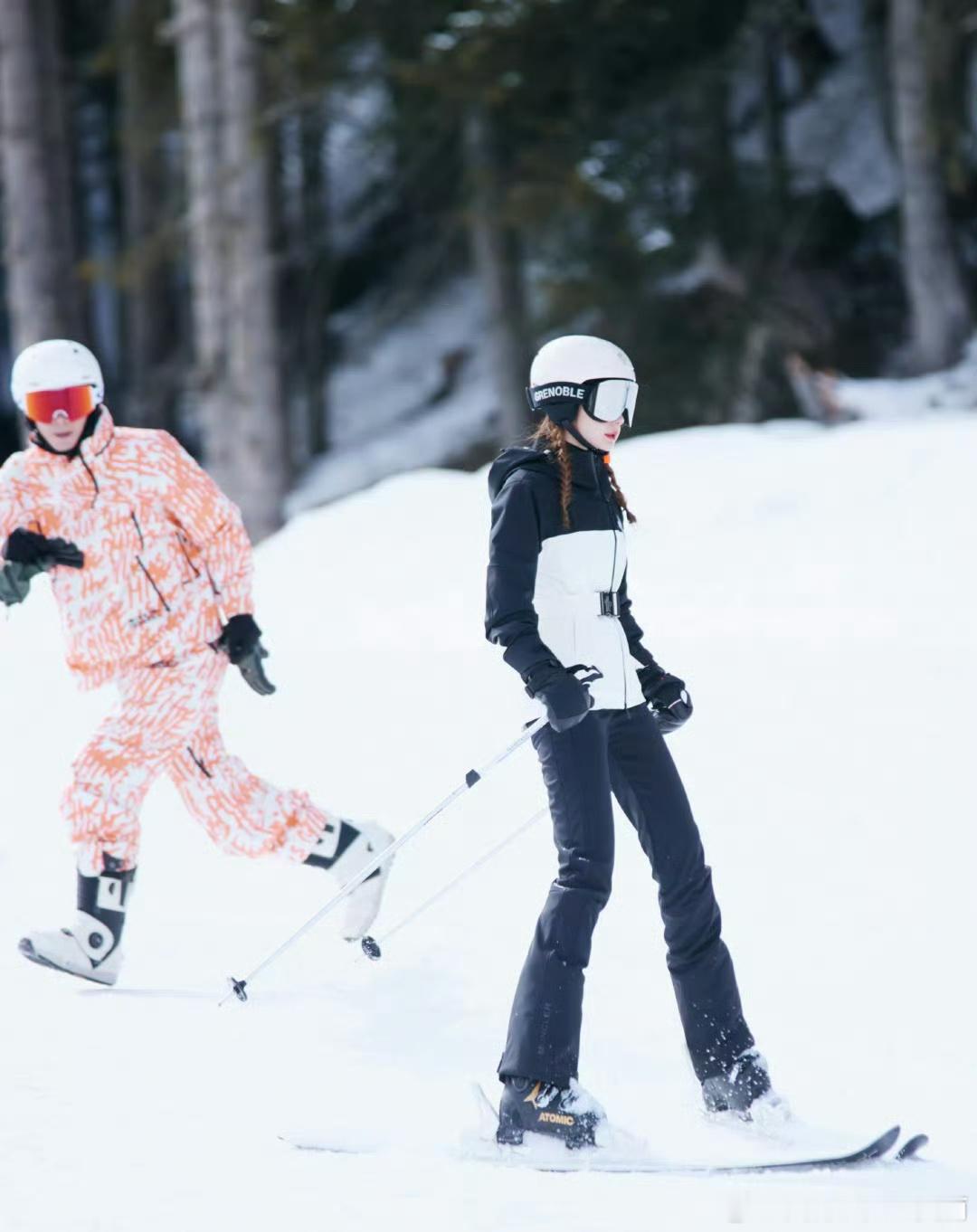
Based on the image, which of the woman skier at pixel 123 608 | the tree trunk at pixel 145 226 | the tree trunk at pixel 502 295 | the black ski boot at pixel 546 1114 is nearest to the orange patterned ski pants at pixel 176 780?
the woman skier at pixel 123 608

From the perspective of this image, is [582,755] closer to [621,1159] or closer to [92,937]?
[621,1159]

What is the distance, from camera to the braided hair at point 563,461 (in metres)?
3.64

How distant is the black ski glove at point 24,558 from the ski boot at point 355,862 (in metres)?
1.09

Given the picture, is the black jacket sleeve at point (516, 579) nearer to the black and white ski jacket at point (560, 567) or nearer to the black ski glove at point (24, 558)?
the black and white ski jacket at point (560, 567)

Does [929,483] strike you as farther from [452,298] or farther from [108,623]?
[452,298]

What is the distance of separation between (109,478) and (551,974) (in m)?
1.88

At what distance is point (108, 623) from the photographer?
457 centimetres

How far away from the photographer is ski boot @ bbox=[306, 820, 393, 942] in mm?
4789

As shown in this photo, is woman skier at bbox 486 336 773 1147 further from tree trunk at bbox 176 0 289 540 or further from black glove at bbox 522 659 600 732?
tree trunk at bbox 176 0 289 540

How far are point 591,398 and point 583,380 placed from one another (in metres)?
0.04

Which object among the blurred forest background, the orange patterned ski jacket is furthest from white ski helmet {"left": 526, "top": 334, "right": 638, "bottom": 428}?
the blurred forest background

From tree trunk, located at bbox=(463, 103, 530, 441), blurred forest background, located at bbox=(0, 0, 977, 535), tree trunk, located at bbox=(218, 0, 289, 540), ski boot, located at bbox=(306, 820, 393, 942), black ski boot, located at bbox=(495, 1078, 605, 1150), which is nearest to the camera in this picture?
black ski boot, located at bbox=(495, 1078, 605, 1150)

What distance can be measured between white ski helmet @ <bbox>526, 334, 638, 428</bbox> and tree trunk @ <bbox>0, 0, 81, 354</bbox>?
1061 centimetres

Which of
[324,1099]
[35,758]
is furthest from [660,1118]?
[35,758]
